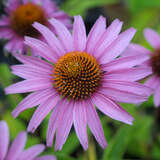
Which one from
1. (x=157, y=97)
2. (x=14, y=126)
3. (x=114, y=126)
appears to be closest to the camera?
(x=157, y=97)

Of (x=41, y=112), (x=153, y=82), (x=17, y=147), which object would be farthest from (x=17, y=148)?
(x=153, y=82)

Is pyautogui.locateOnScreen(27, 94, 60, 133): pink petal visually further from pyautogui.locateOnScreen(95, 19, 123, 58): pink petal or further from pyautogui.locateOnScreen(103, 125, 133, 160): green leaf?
pyautogui.locateOnScreen(103, 125, 133, 160): green leaf

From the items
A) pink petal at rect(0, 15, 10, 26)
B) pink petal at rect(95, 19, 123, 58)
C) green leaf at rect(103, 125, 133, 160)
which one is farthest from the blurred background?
pink petal at rect(95, 19, 123, 58)

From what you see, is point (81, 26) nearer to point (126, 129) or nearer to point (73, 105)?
point (73, 105)

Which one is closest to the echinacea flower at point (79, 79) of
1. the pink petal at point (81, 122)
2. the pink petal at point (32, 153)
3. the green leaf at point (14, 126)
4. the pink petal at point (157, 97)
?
the pink petal at point (81, 122)

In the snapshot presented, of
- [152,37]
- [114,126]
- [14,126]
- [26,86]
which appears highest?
[26,86]

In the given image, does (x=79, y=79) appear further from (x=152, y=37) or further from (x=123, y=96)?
(x=152, y=37)

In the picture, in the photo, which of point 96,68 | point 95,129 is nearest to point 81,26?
point 96,68
